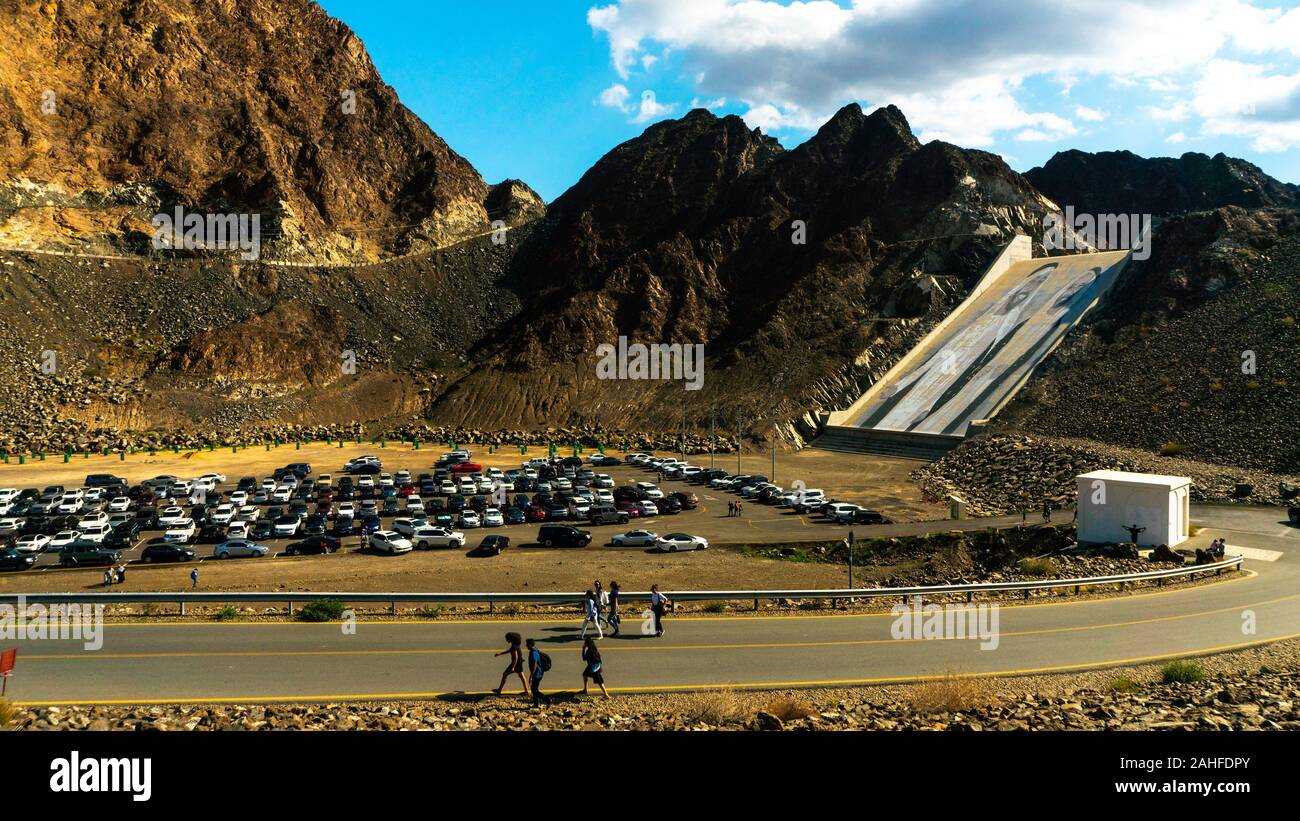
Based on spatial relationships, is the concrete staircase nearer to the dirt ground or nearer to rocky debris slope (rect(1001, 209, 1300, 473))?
the dirt ground

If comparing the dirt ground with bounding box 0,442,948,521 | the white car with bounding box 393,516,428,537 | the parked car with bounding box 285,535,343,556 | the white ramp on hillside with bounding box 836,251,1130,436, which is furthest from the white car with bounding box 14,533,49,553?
the white ramp on hillside with bounding box 836,251,1130,436

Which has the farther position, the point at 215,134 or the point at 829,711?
the point at 215,134

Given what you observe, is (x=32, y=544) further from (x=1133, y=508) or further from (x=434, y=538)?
(x=1133, y=508)

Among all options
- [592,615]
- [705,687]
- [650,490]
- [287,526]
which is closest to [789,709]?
[705,687]

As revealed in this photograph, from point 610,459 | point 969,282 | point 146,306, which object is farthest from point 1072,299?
point 146,306

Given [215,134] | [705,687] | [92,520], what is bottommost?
[92,520]

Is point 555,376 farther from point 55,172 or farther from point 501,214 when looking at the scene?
point 55,172
